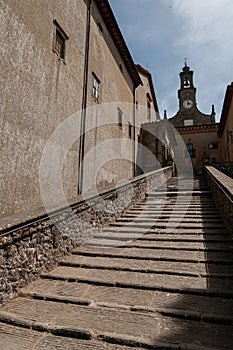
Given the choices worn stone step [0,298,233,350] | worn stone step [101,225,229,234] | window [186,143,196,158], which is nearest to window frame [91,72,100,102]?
worn stone step [101,225,229,234]

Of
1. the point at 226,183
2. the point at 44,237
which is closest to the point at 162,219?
the point at 226,183

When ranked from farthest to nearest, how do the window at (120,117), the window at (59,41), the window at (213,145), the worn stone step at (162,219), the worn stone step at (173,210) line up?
the window at (213,145) → the window at (120,117) → the window at (59,41) → the worn stone step at (173,210) → the worn stone step at (162,219)

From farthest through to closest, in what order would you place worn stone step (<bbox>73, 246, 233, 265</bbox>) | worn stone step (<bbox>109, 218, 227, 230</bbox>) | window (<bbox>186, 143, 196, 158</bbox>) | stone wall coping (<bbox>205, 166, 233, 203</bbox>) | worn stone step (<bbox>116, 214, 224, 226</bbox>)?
window (<bbox>186, 143, 196, 158</bbox>) → worn stone step (<bbox>116, 214, 224, 226</bbox>) → worn stone step (<bbox>109, 218, 227, 230</bbox>) → stone wall coping (<bbox>205, 166, 233, 203</bbox>) → worn stone step (<bbox>73, 246, 233, 265</bbox>)

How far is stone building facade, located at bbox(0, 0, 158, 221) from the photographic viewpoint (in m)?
5.52

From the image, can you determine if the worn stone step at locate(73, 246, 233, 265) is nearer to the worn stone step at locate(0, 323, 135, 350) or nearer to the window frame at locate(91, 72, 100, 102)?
the worn stone step at locate(0, 323, 135, 350)

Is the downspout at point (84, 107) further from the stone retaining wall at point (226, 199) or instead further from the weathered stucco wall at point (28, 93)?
the stone retaining wall at point (226, 199)

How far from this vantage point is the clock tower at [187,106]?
35.1 m

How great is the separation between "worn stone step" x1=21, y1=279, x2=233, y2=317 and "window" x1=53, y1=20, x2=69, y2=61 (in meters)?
6.88

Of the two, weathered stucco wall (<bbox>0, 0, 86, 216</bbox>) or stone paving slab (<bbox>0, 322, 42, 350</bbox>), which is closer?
stone paving slab (<bbox>0, 322, 42, 350</bbox>)

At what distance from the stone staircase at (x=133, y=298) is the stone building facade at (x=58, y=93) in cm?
238

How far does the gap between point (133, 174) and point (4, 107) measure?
11.7m

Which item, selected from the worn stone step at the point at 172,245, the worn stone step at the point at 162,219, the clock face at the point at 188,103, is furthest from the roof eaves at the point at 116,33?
the clock face at the point at 188,103

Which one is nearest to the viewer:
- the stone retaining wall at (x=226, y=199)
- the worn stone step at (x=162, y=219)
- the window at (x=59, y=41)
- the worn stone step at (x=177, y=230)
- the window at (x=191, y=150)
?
the stone retaining wall at (x=226, y=199)

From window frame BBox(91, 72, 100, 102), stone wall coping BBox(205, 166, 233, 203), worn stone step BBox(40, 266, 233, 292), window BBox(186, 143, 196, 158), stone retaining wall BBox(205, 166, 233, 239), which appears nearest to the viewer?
worn stone step BBox(40, 266, 233, 292)
